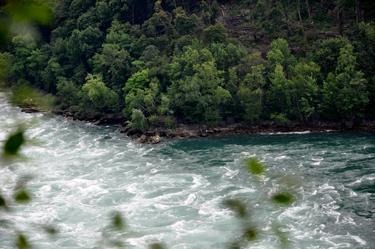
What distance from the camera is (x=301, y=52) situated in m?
37.9

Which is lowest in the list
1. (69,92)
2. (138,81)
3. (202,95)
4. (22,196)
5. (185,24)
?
(202,95)

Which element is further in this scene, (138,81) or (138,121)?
(138,81)

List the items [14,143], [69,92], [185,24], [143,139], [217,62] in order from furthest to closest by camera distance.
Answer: [69,92], [185,24], [217,62], [143,139], [14,143]

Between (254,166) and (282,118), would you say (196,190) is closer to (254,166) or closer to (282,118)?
(282,118)

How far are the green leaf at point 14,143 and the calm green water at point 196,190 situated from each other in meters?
12.0

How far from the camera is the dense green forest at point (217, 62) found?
3331 cm

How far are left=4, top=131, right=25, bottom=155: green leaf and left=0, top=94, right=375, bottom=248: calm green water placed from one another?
39.3ft

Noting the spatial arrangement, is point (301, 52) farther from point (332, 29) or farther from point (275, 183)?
point (275, 183)

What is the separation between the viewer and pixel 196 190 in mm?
22812

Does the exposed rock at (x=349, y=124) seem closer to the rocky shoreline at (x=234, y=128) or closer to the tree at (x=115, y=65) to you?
the rocky shoreline at (x=234, y=128)

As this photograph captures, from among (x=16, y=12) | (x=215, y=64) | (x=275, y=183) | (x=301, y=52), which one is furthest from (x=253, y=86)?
(x=16, y=12)

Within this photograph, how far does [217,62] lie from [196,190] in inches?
752

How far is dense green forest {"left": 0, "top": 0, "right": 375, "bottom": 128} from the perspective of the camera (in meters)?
33.3

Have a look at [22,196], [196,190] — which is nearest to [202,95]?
[196,190]
